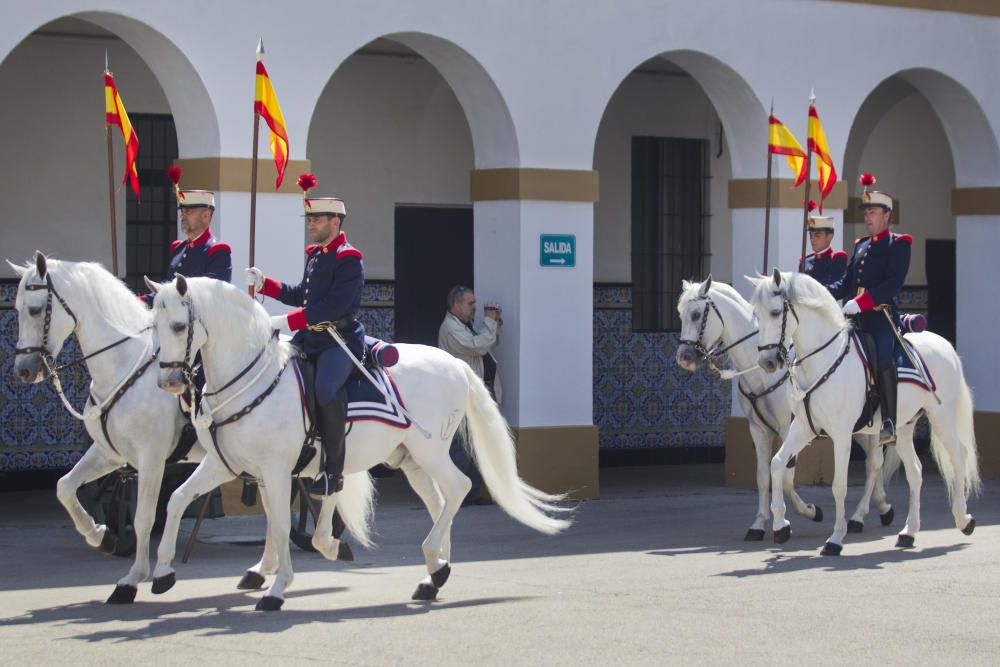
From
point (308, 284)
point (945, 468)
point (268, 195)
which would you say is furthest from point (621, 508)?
point (308, 284)

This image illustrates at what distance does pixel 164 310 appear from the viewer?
29.5 ft

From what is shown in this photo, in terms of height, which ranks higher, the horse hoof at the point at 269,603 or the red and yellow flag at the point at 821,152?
the red and yellow flag at the point at 821,152

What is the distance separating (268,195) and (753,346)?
3.92 metres

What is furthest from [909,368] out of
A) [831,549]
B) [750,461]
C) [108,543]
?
[108,543]

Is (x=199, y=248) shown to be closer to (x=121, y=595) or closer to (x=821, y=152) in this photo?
(x=121, y=595)

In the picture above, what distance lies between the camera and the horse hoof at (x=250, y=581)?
10133 mm

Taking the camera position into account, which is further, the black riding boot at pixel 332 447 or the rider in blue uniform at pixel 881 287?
the rider in blue uniform at pixel 881 287

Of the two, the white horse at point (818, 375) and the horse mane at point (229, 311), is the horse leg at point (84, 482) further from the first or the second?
the white horse at point (818, 375)

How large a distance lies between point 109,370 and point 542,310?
18.3 feet

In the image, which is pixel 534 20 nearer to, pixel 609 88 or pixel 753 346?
pixel 609 88

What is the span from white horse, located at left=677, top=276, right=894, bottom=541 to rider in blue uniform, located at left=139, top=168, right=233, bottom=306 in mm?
3473

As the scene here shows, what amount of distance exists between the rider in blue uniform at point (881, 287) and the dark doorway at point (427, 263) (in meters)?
5.07

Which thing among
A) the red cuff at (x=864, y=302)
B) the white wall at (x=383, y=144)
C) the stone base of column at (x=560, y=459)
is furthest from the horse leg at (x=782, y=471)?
the white wall at (x=383, y=144)

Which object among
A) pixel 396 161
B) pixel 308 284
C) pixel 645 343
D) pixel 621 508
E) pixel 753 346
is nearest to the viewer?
pixel 308 284
